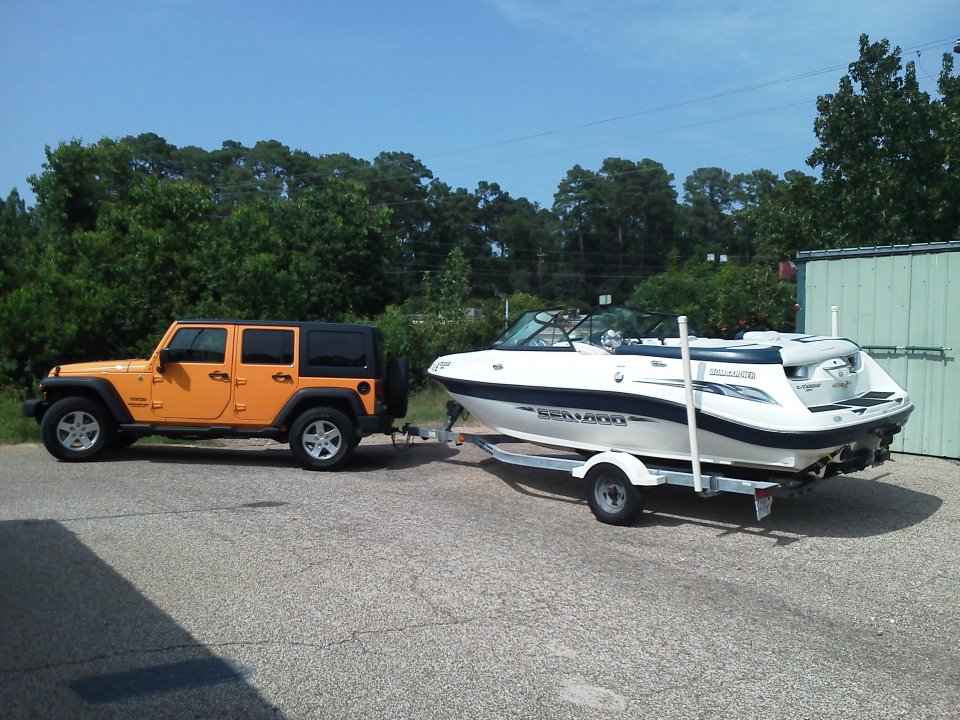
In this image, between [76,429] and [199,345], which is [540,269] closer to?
[199,345]

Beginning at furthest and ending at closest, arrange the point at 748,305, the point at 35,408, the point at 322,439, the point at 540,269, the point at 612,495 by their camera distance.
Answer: the point at 540,269
the point at 748,305
the point at 35,408
the point at 322,439
the point at 612,495

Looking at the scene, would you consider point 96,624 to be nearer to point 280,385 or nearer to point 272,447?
point 280,385

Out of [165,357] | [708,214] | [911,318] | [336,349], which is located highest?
[708,214]

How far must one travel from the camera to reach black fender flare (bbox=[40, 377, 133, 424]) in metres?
11.0

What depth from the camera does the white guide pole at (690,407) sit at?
7578mm

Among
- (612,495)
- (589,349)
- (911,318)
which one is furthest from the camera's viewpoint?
(911,318)

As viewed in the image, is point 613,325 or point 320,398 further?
point 320,398

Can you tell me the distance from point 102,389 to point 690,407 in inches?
286

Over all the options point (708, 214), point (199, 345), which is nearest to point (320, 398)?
point (199, 345)

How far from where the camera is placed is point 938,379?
1116 centimetres

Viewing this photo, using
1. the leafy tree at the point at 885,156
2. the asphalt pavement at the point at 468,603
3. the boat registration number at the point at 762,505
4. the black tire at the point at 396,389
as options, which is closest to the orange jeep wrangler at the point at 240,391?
the black tire at the point at 396,389

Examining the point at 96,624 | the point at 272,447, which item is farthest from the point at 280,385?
the point at 96,624

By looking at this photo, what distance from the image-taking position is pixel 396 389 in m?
11.4

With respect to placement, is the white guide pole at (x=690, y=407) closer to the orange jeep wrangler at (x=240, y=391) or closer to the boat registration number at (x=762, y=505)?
the boat registration number at (x=762, y=505)
